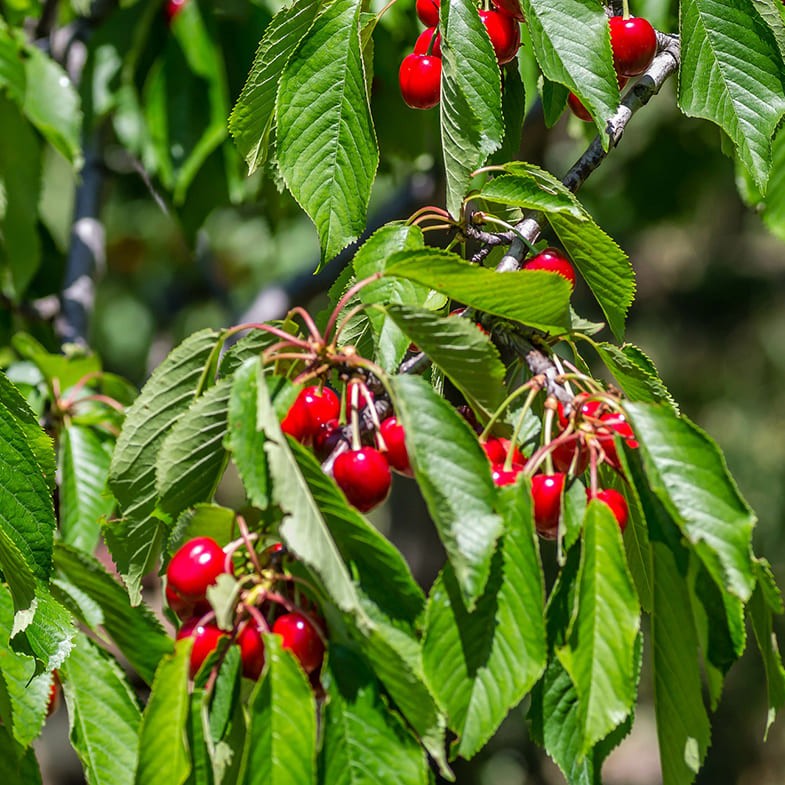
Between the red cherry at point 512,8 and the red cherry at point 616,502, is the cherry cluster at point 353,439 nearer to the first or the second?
the red cherry at point 616,502

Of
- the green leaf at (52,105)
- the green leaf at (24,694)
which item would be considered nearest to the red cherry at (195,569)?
the green leaf at (24,694)

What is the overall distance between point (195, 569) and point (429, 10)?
658 millimetres

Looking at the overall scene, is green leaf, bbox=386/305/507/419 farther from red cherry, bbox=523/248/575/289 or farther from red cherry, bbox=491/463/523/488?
red cherry, bbox=523/248/575/289

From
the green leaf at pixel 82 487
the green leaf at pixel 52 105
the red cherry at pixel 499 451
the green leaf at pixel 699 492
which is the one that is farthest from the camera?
the green leaf at pixel 52 105

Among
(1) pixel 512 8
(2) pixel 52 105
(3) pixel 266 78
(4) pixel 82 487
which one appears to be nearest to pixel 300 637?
(3) pixel 266 78

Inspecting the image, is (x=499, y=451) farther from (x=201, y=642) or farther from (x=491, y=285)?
(x=201, y=642)

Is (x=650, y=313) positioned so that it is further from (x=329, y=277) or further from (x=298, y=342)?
(x=298, y=342)

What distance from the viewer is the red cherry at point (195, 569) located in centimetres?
90

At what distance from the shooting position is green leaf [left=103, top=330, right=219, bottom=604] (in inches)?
41.1

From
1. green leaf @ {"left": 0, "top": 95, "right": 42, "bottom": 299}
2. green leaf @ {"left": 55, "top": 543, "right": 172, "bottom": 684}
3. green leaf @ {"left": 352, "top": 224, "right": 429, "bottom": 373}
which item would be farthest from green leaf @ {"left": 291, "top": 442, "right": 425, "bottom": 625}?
green leaf @ {"left": 0, "top": 95, "right": 42, "bottom": 299}

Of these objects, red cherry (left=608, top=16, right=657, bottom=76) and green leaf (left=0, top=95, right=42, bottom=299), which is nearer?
red cherry (left=608, top=16, right=657, bottom=76)

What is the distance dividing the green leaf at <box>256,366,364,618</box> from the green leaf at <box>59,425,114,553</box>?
847 mm

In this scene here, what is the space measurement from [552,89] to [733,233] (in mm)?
6656

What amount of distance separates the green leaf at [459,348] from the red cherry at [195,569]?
239 mm
